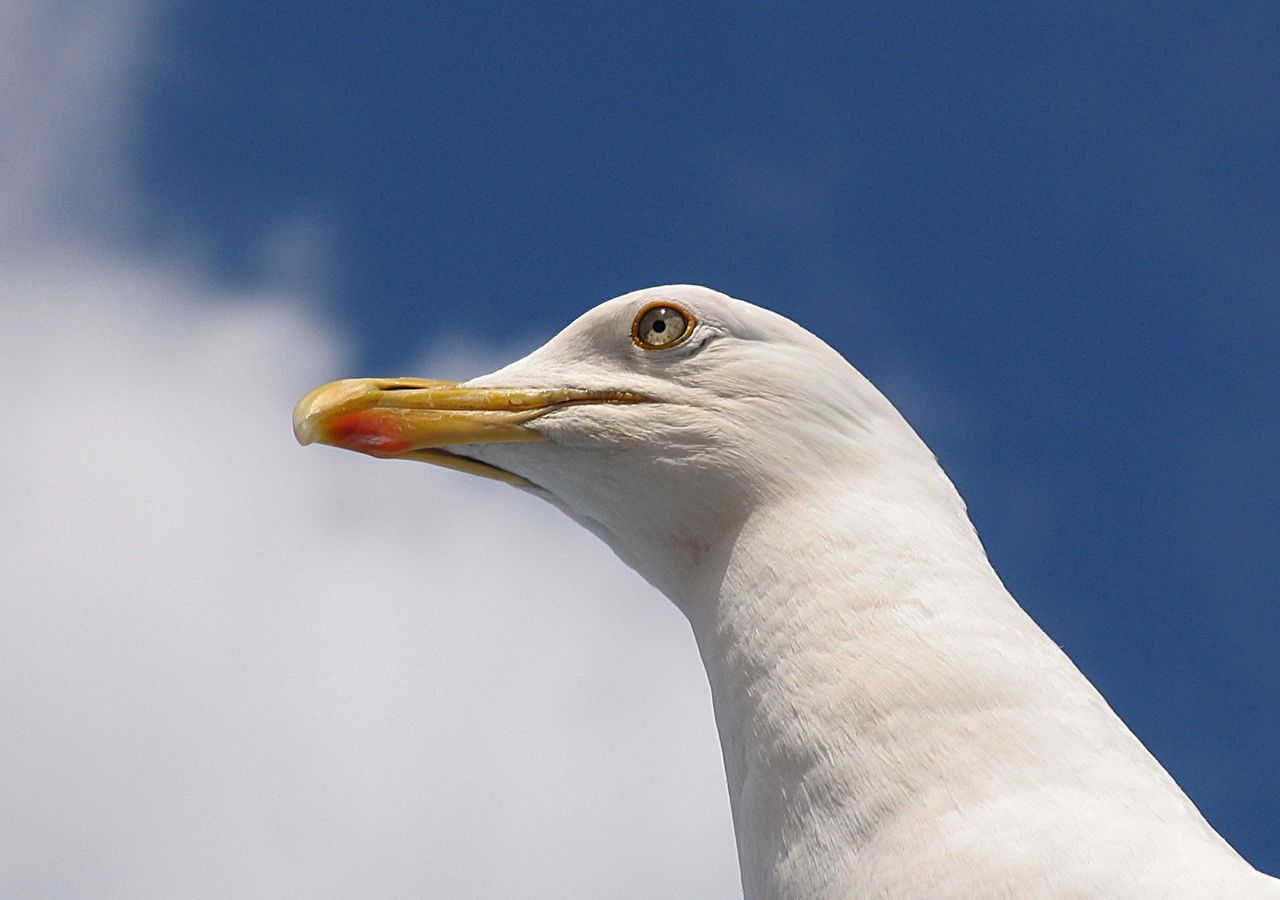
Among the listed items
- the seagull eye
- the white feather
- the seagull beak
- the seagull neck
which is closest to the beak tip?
the seagull beak

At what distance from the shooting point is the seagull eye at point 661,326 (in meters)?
5.46

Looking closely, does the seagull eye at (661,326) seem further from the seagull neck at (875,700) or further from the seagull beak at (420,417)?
the seagull neck at (875,700)

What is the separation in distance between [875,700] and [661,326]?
1.64m

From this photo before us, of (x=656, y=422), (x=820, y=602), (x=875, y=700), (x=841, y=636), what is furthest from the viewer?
(x=656, y=422)

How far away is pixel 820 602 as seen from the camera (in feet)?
14.8

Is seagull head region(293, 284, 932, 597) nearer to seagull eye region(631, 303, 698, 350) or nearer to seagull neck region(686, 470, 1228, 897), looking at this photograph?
seagull eye region(631, 303, 698, 350)

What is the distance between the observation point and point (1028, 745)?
4133mm

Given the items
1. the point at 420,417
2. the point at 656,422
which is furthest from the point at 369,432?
the point at 656,422

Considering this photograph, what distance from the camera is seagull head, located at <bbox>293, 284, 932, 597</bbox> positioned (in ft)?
16.7

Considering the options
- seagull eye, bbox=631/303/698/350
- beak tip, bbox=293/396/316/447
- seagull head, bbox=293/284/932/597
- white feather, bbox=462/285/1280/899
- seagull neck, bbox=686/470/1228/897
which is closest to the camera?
white feather, bbox=462/285/1280/899

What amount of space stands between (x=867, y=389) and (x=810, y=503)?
57cm

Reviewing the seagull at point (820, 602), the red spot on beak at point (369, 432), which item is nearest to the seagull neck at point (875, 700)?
the seagull at point (820, 602)

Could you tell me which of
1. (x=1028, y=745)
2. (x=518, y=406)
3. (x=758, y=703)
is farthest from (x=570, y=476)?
(x=1028, y=745)

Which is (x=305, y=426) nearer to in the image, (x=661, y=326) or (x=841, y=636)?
(x=661, y=326)
